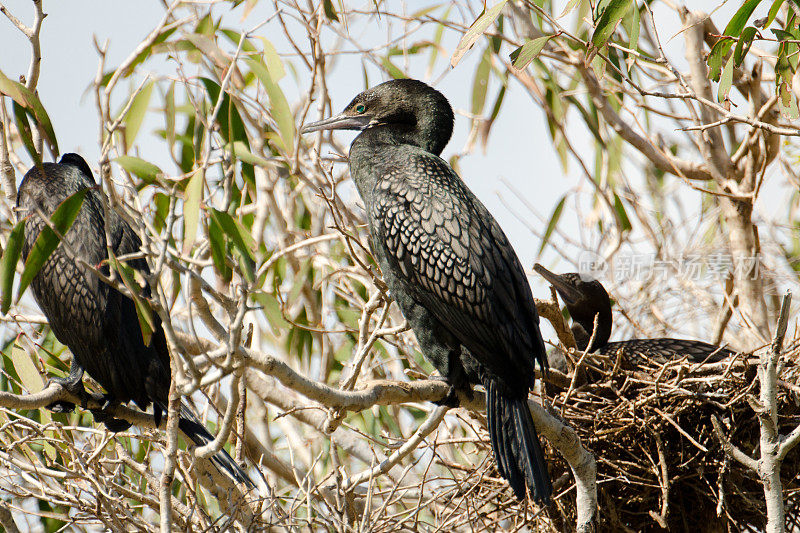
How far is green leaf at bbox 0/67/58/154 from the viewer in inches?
80.7

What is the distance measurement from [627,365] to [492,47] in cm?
180

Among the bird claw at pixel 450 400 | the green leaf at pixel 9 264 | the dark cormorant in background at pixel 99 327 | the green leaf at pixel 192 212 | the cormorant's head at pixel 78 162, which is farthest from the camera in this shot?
the cormorant's head at pixel 78 162

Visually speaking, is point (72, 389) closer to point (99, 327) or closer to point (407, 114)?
point (99, 327)

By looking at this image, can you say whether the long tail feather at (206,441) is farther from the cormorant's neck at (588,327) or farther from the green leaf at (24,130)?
the cormorant's neck at (588,327)

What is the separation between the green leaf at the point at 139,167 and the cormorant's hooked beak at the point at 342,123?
1025 mm

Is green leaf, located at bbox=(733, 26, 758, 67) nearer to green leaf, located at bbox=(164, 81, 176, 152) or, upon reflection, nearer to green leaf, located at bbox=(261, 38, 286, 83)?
green leaf, located at bbox=(261, 38, 286, 83)

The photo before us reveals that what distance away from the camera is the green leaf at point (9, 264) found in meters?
2.03

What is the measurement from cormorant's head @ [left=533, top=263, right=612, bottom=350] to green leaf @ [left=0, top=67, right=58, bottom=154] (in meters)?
2.33

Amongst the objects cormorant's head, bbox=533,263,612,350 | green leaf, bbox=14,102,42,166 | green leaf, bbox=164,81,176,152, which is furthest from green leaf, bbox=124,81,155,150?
cormorant's head, bbox=533,263,612,350

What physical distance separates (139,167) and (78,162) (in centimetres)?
134

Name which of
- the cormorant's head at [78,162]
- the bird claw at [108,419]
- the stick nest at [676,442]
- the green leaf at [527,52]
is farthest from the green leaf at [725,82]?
the cormorant's head at [78,162]

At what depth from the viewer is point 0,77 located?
2.04m

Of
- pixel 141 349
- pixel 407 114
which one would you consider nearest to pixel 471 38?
pixel 407 114

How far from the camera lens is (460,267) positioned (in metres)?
2.64
